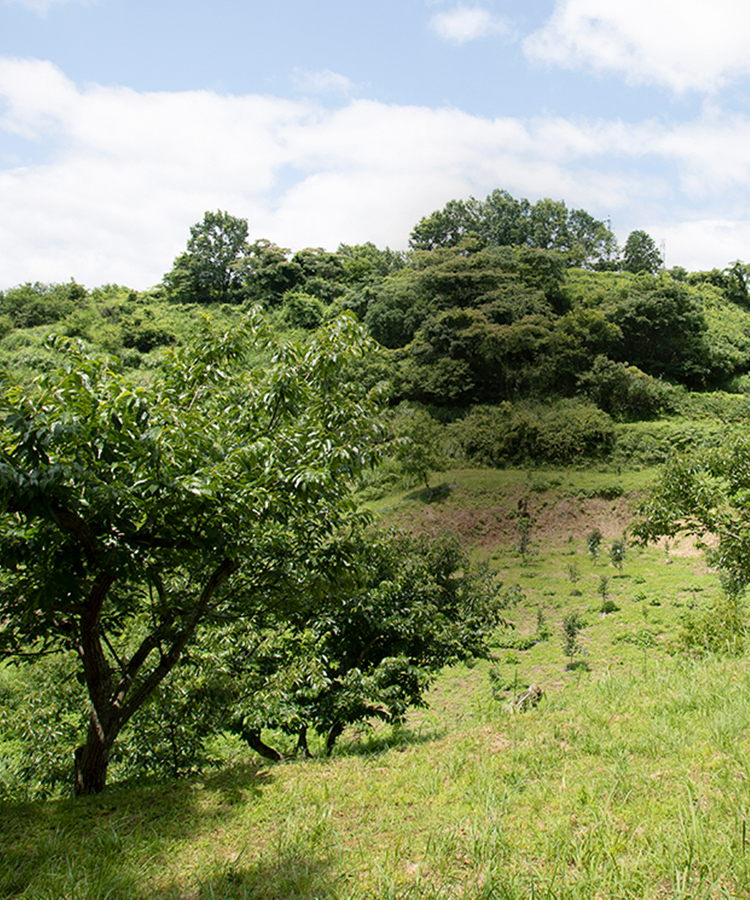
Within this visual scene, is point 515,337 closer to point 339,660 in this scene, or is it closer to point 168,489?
point 339,660

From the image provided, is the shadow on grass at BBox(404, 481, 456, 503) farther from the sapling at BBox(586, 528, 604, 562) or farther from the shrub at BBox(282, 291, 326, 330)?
the shrub at BBox(282, 291, 326, 330)

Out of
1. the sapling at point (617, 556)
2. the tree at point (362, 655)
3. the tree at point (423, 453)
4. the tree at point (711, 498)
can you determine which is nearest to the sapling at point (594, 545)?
the sapling at point (617, 556)

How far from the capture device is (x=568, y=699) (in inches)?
210

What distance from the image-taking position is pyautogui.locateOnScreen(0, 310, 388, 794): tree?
3064 mm

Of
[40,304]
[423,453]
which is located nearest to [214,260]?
[40,304]

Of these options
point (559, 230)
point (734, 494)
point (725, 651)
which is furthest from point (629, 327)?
point (725, 651)

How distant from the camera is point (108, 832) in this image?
302 cm

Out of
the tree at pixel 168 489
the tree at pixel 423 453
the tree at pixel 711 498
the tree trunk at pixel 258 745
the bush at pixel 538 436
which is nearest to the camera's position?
the tree at pixel 168 489

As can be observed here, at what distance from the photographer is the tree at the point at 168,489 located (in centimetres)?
306


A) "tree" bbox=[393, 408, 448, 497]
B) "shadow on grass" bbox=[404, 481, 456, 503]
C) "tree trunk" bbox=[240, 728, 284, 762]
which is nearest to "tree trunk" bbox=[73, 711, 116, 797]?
"tree trunk" bbox=[240, 728, 284, 762]

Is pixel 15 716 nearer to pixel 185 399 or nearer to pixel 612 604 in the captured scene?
pixel 185 399

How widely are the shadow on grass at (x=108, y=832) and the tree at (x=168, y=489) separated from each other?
22.0 inches

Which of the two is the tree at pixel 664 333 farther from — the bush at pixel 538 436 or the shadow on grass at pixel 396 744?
the shadow on grass at pixel 396 744

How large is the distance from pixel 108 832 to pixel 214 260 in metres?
55.1
